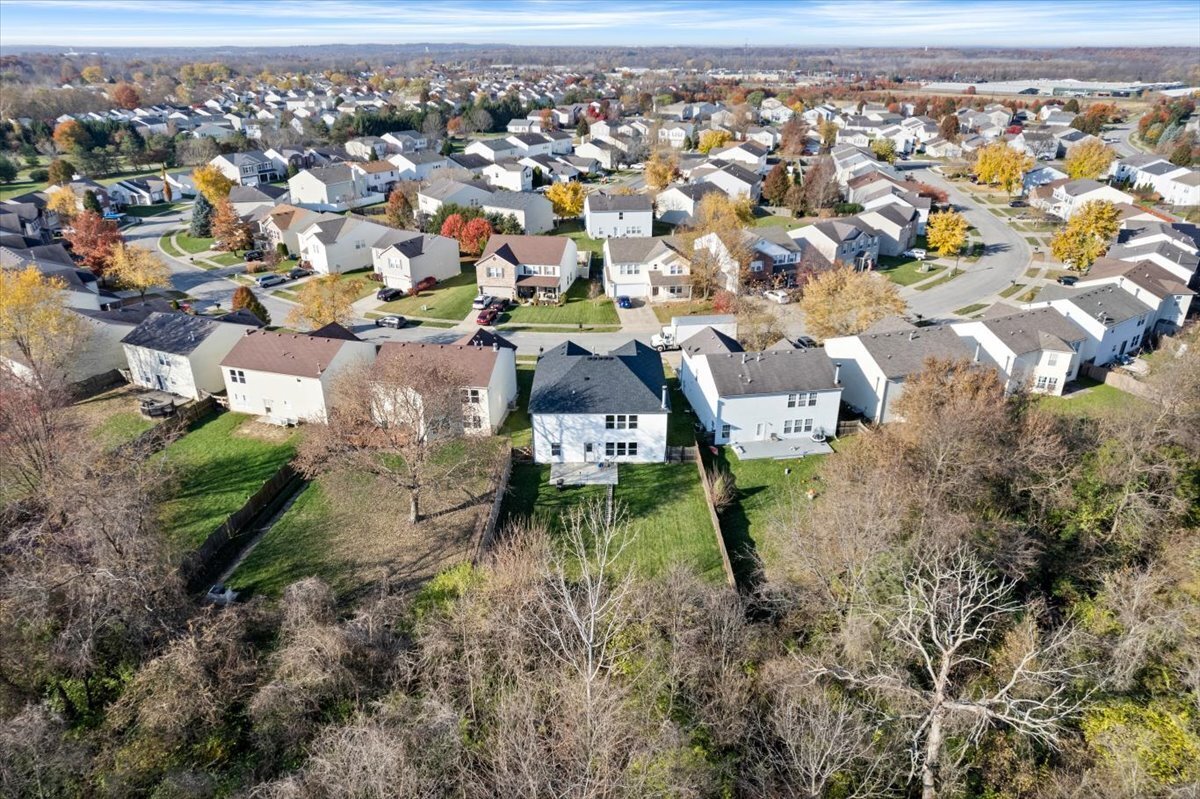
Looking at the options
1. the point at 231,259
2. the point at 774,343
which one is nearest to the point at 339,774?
the point at 774,343

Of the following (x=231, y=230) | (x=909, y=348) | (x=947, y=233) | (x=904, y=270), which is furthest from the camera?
(x=231, y=230)

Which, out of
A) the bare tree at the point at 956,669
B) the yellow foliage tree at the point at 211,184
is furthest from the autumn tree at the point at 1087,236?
the yellow foliage tree at the point at 211,184

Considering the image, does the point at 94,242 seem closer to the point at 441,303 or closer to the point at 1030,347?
the point at 441,303

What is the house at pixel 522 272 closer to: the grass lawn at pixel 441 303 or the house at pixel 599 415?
A: the grass lawn at pixel 441 303

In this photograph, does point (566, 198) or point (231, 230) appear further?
point (566, 198)

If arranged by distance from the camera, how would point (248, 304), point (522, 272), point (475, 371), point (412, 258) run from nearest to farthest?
point (475, 371) < point (248, 304) < point (522, 272) < point (412, 258)

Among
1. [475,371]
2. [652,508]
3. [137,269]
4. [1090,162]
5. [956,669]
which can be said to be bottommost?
[652,508]

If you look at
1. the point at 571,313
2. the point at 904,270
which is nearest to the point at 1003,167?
the point at 904,270
